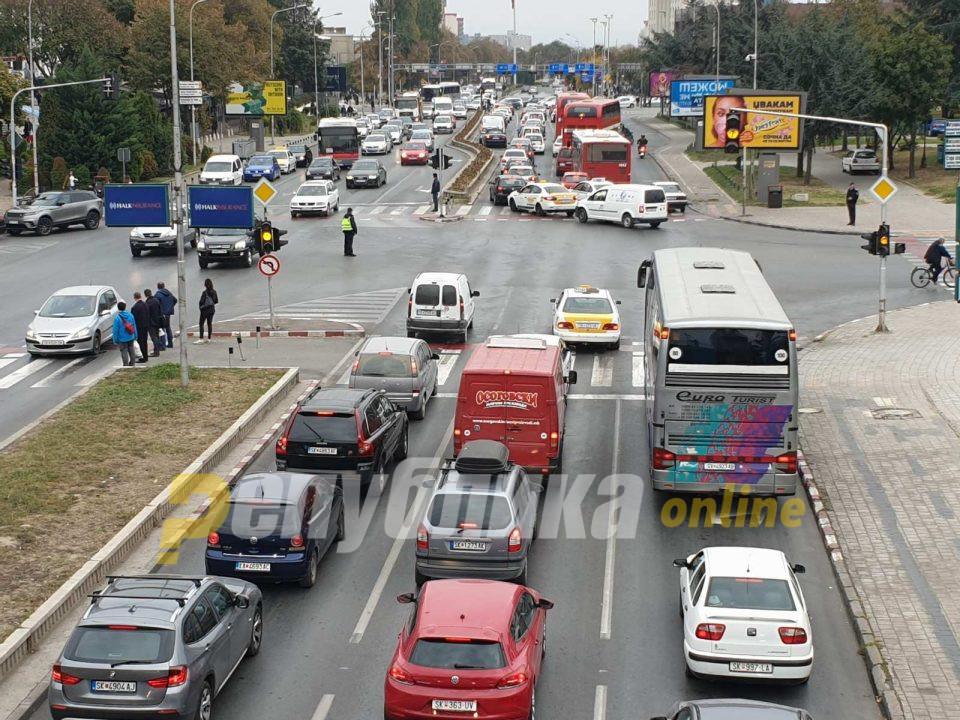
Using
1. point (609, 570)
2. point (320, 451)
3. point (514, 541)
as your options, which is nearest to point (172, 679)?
point (514, 541)

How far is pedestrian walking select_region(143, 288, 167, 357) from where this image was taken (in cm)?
3269

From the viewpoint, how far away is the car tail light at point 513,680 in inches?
520

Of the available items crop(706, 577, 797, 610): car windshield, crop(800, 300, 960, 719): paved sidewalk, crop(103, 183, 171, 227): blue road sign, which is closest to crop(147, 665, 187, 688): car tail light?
crop(706, 577, 797, 610): car windshield

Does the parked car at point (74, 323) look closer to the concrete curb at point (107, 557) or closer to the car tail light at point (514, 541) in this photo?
the concrete curb at point (107, 557)

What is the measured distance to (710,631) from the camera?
1495 centimetres

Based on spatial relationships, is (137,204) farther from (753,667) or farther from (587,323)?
(753,667)

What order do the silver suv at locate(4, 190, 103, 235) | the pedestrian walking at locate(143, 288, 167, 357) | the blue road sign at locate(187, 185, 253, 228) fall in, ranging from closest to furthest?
1. the pedestrian walking at locate(143, 288, 167, 357)
2. the blue road sign at locate(187, 185, 253, 228)
3. the silver suv at locate(4, 190, 103, 235)

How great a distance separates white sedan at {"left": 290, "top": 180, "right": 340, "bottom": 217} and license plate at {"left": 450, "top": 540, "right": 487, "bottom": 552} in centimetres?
4319

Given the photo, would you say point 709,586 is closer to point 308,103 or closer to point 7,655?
point 7,655

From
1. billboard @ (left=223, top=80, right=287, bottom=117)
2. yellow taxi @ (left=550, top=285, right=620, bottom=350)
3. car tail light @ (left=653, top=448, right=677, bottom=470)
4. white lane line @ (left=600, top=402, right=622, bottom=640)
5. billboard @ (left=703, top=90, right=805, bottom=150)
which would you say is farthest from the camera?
billboard @ (left=223, top=80, right=287, bottom=117)

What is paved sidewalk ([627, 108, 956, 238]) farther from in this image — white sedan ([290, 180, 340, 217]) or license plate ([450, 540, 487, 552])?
license plate ([450, 540, 487, 552])

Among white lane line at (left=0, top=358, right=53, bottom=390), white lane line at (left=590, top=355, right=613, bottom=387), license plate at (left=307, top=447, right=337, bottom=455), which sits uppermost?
license plate at (left=307, top=447, right=337, bottom=455)

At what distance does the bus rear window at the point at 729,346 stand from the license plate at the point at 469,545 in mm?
5062

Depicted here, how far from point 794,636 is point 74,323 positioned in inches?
914
